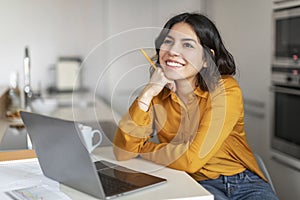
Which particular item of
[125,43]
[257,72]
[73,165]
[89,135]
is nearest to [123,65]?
[125,43]

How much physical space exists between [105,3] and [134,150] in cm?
276

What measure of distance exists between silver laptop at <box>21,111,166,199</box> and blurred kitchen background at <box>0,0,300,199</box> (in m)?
0.22

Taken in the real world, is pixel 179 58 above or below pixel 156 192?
above

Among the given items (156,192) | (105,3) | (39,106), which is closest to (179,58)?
(156,192)

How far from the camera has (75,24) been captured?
384cm

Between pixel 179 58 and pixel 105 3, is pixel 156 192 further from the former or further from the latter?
pixel 105 3

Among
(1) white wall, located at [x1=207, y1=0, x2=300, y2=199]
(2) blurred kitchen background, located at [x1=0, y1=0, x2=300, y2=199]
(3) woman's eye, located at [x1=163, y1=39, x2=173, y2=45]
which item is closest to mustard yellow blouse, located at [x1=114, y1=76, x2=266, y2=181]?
(2) blurred kitchen background, located at [x1=0, y1=0, x2=300, y2=199]

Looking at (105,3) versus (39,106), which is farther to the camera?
(105,3)

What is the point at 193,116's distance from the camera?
1321mm

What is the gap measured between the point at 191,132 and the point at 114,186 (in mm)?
359

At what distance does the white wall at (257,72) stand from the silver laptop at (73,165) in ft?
4.79

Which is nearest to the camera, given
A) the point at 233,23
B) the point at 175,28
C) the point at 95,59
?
the point at 95,59

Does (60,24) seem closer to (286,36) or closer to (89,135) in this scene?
(286,36)

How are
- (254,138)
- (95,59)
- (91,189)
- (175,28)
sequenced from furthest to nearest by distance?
(254,138)
(175,28)
(95,59)
(91,189)
